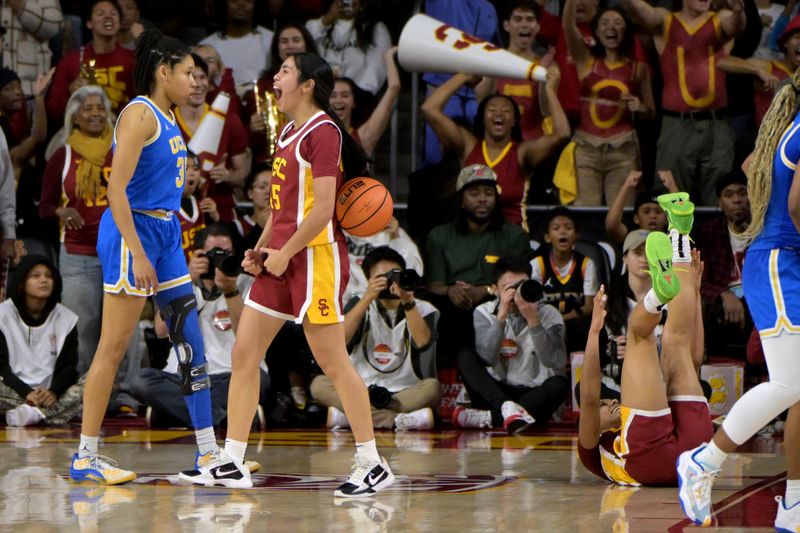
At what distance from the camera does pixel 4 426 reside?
8.51 metres

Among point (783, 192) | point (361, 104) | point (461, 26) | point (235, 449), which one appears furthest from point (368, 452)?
point (461, 26)

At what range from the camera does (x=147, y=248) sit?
19.3 ft

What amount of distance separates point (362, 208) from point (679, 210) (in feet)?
4.45

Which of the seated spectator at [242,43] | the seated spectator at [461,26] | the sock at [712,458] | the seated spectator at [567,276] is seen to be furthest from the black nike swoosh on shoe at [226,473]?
the seated spectator at [242,43]

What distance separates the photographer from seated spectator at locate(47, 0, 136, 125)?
10172mm

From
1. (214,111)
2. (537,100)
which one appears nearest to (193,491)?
(214,111)

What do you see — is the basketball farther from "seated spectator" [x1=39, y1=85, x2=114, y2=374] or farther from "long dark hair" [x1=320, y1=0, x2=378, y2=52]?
"long dark hair" [x1=320, y1=0, x2=378, y2=52]

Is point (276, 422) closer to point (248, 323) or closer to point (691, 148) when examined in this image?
point (248, 323)

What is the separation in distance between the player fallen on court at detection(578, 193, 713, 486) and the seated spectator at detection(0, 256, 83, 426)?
14.0ft

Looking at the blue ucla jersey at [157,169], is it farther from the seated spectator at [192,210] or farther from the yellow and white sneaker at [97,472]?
the seated spectator at [192,210]

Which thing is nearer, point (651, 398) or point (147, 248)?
point (651, 398)

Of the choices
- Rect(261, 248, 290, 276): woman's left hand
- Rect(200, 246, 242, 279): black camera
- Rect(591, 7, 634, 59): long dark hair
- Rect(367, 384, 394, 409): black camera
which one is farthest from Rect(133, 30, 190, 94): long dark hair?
Rect(591, 7, 634, 59): long dark hair

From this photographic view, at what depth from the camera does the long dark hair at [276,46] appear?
33.7 feet

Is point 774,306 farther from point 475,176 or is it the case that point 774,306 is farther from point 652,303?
point 475,176
